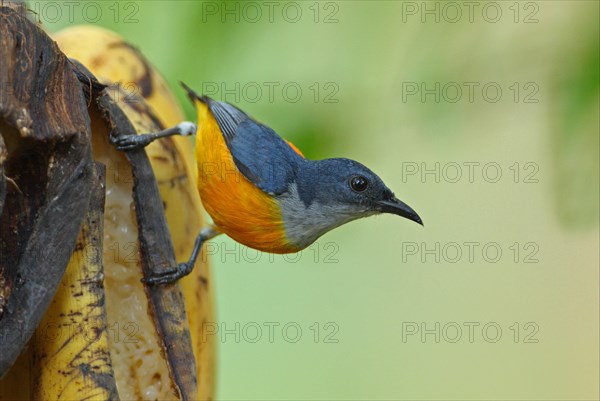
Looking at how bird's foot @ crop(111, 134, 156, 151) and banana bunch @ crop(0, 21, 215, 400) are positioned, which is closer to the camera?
banana bunch @ crop(0, 21, 215, 400)

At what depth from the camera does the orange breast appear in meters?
2.11

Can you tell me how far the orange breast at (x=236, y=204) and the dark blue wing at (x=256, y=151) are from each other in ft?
0.08

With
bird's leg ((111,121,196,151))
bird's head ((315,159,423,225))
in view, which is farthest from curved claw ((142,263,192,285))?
bird's head ((315,159,423,225))

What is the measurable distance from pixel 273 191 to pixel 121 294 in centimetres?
82

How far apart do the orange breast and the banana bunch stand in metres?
0.28

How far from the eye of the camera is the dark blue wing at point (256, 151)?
2.15 m

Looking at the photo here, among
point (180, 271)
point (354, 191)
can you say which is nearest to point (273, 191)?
point (354, 191)

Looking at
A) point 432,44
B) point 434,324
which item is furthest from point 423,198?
point 432,44

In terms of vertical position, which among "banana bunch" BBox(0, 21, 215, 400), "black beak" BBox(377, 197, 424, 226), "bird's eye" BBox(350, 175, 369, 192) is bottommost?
"banana bunch" BBox(0, 21, 215, 400)

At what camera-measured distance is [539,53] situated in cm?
108

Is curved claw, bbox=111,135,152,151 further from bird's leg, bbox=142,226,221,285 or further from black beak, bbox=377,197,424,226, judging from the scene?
black beak, bbox=377,197,424,226

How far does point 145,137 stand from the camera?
1.50m

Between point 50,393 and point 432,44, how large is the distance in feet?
2.34

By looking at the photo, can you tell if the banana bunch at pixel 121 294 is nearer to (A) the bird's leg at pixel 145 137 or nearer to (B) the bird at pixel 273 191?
(A) the bird's leg at pixel 145 137
